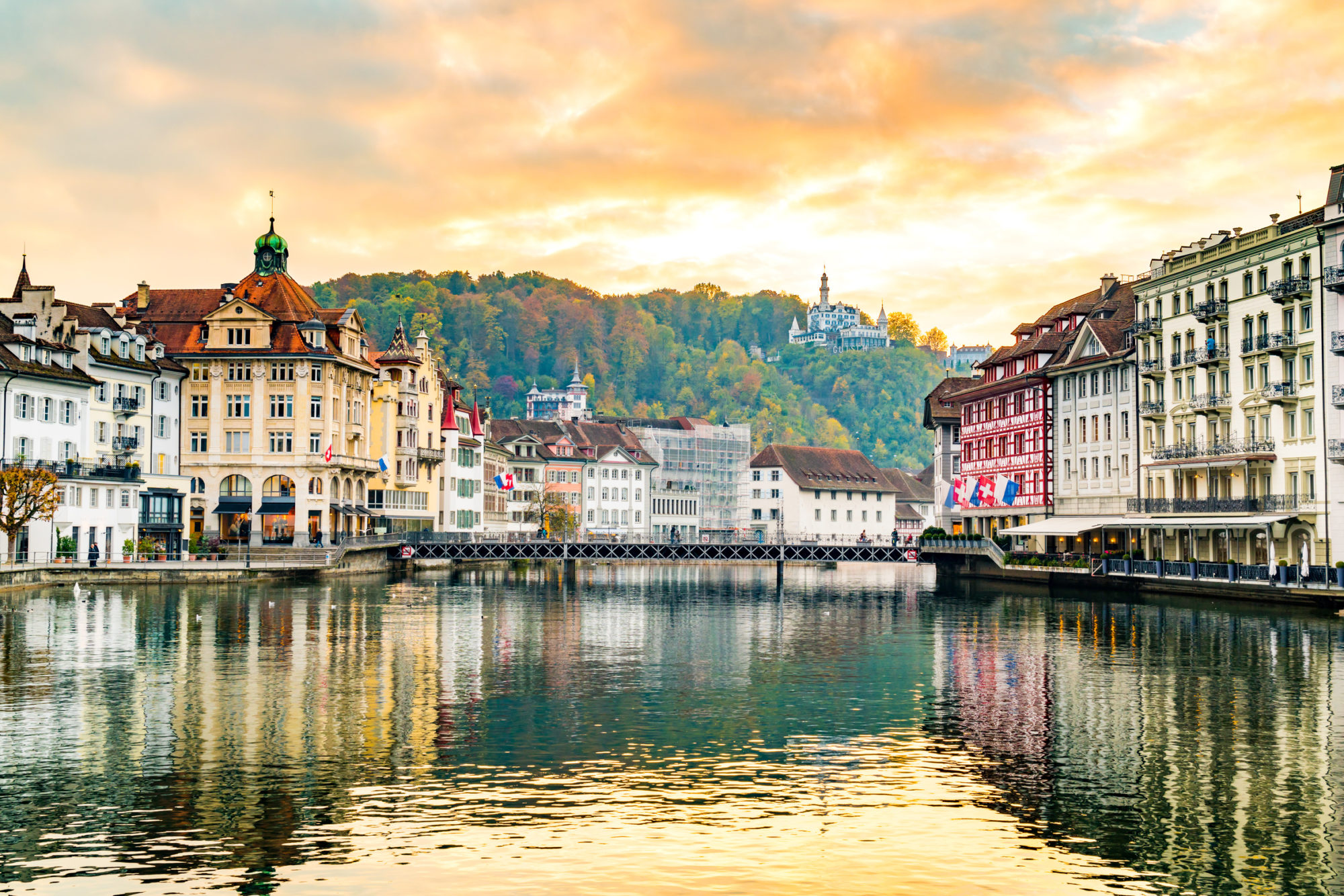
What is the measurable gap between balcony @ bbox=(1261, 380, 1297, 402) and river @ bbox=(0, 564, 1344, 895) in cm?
2154

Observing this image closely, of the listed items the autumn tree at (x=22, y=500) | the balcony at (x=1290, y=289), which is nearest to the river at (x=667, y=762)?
the balcony at (x=1290, y=289)

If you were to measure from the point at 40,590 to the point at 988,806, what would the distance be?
241 feet

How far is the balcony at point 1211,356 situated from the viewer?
91.4 metres

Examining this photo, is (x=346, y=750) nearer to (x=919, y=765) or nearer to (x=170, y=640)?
(x=919, y=765)

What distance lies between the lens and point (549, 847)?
81.4 feet

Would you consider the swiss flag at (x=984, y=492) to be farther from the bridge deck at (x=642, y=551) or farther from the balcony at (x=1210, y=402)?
the balcony at (x=1210, y=402)

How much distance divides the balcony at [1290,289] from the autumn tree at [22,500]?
239 ft

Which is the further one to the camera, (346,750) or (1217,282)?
(1217,282)

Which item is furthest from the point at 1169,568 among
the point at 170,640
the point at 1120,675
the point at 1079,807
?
the point at 1079,807

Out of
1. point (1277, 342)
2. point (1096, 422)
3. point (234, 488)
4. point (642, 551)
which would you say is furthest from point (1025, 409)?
point (234, 488)

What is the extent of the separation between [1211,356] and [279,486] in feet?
245

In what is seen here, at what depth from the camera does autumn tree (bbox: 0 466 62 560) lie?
87312mm

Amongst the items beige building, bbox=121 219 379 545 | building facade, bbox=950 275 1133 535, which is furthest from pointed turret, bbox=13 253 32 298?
building facade, bbox=950 275 1133 535

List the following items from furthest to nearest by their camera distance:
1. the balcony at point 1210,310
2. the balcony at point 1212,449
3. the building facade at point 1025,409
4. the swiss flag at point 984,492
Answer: the building facade at point 1025,409 < the swiss flag at point 984,492 < the balcony at point 1210,310 < the balcony at point 1212,449
